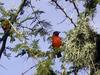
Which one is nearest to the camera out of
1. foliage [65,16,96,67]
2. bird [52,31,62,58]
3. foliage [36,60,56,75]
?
foliage [36,60,56,75]

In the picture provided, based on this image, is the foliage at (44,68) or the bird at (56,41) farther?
the bird at (56,41)

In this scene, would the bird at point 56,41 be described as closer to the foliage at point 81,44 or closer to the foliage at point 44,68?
the foliage at point 81,44

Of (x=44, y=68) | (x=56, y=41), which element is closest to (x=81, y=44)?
(x=56, y=41)

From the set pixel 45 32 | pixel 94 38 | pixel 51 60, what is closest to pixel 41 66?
pixel 51 60

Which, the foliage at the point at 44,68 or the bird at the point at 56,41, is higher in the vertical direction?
the bird at the point at 56,41

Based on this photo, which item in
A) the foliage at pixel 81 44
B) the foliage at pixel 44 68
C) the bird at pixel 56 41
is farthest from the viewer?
the bird at pixel 56 41

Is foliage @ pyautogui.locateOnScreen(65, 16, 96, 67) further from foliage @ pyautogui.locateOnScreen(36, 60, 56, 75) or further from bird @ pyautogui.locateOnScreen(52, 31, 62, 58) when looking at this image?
foliage @ pyautogui.locateOnScreen(36, 60, 56, 75)

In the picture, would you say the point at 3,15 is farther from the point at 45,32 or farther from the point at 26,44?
the point at 26,44

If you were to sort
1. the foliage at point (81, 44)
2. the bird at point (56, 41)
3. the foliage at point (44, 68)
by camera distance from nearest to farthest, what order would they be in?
the foliage at point (44, 68) < the foliage at point (81, 44) < the bird at point (56, 41)

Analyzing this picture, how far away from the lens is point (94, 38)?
26.3 ft

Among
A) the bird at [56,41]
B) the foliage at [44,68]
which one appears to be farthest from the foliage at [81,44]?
the foliage at [44,68]

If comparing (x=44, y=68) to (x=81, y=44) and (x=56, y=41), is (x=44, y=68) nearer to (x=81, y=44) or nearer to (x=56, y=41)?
(x=56, y=41)

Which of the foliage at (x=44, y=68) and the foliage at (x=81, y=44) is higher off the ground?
the foliage at (x=81, y=44)

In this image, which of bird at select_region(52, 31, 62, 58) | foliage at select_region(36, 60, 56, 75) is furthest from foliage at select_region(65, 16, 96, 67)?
foliage at select_region(36, 60, 56, 75)
